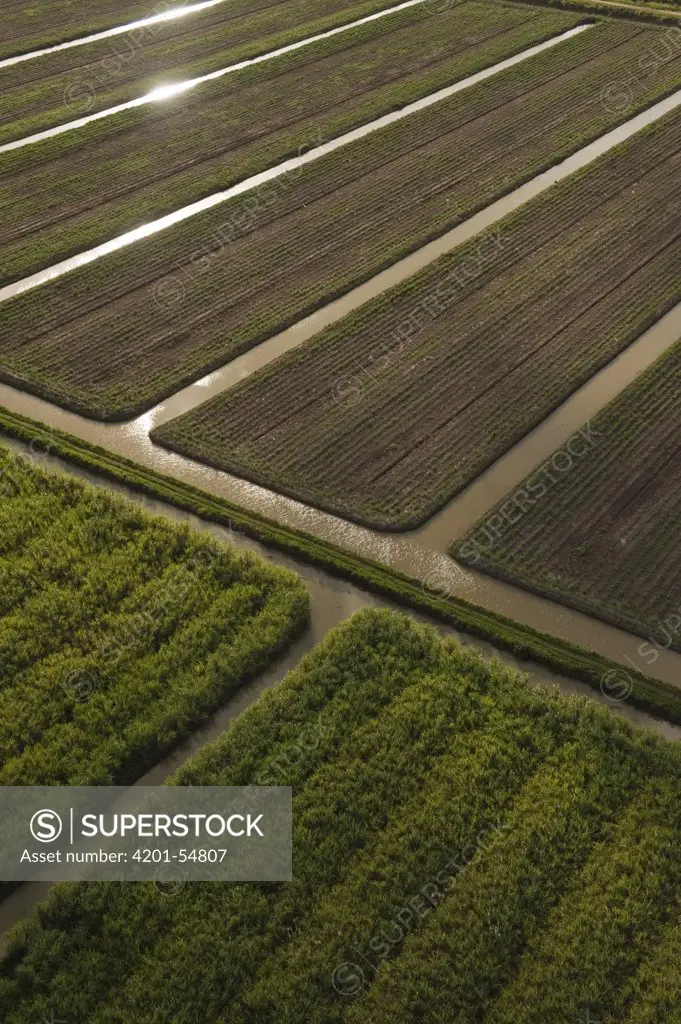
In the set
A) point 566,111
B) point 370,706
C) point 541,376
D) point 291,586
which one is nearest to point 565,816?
point 370,706

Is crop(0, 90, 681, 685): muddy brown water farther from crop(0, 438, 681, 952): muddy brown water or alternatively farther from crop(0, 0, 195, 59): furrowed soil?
crop(0, 0, 195, 59): furrowed soil

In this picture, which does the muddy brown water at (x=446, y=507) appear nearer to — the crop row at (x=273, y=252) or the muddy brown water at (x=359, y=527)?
the muddy brown water at (x=359, y=527)

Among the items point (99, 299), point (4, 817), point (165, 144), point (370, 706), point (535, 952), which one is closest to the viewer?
point (535, 952)

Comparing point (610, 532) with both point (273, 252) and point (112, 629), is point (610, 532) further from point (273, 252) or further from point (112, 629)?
point (273, 252)

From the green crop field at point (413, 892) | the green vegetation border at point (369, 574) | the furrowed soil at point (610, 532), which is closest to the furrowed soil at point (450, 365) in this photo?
the green vegetation border at point (369, 574)

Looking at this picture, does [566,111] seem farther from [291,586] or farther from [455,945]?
[455,945]
